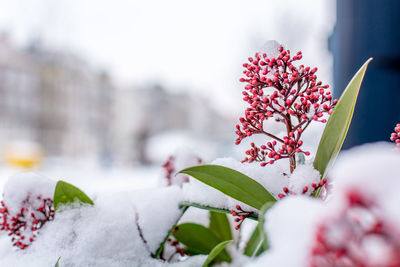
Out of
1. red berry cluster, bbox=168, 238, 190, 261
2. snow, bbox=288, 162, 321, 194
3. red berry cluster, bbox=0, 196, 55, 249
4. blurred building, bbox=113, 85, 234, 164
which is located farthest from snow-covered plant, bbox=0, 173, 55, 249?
blurred building, bbox=113, 85, 234, 164

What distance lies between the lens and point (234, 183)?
0.30 meters

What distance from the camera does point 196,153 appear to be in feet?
1.65

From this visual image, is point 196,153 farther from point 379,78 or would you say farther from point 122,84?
point 122,84

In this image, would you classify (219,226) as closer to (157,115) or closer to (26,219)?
(26,219)

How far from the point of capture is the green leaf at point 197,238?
422 mm

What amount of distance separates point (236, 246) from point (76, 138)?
17269 millimetres

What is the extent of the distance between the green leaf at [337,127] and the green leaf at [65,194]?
0.75 feet

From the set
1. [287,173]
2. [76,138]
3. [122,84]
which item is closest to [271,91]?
[287,173]

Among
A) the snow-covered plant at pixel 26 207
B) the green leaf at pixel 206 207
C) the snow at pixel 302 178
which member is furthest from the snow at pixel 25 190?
the snow at pixel 302 178

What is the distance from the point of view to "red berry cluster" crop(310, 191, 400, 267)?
5.3 inches

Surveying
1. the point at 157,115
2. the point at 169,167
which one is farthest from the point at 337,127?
the point at 157,115

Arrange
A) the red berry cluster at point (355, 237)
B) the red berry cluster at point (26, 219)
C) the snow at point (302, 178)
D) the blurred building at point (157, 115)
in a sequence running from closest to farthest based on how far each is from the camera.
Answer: the red berry cluster at point (355, 237), the snow at point (302, 178), the red berry cluster at point (26, 219), the blurred building at point (157, 115)

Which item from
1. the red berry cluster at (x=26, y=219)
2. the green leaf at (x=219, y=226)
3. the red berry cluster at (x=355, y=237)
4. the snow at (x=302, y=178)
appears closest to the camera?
the red berry cluster at (x=355, y=237)

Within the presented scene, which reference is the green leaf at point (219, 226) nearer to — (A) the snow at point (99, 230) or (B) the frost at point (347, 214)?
(A) the snow at point (99, 230)
